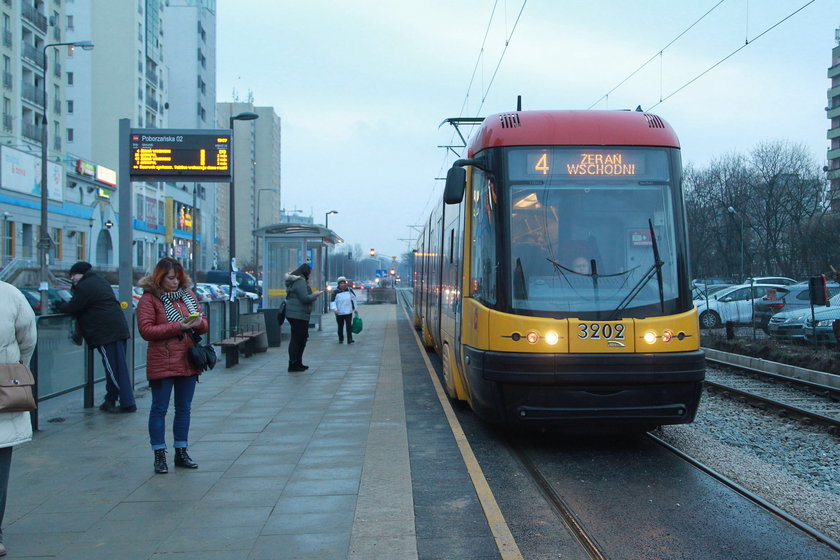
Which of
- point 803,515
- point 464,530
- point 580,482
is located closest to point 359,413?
point 580,482

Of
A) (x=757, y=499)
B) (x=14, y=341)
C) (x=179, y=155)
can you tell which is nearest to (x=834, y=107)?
(x=179, y=155)

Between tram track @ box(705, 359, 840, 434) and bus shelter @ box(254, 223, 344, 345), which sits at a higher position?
bus shelter @ box(254, 223, 344, 345)

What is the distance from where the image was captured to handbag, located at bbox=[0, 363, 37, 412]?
14.6ft

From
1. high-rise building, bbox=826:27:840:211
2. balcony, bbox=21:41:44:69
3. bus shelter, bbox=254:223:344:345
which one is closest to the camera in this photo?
bus shelter, bbox=254:223:344:345

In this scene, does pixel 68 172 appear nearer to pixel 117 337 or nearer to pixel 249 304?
pixel 249 304

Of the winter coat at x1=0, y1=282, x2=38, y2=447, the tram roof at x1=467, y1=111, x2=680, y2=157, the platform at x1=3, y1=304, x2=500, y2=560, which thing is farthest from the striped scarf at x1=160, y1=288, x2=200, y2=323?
the tram roof at x1=467, y1=111, x2=680, y2=157

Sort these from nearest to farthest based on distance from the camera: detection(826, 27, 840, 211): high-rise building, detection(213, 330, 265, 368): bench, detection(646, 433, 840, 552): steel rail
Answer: detection(646, 433, 840, 552): steel rail → detection(213, 330, 265, 368): bench → detection(826, 27, 840, 211): high-rise building

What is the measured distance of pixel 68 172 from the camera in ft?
176

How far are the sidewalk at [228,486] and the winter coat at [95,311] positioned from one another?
969 millimetres

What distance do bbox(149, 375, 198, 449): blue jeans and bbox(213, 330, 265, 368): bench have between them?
768 cm

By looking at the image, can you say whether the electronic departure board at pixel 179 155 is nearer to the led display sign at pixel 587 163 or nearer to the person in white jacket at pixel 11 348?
the led display sign at pixel 587 163

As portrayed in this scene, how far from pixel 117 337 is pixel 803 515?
7214mm

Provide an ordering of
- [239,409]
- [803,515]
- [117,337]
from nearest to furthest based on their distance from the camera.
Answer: [803,515] < [117,337] < [239,409]

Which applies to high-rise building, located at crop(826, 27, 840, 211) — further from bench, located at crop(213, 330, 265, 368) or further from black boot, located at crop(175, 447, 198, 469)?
black boot, located at crop(175, 447, 198, 469)
